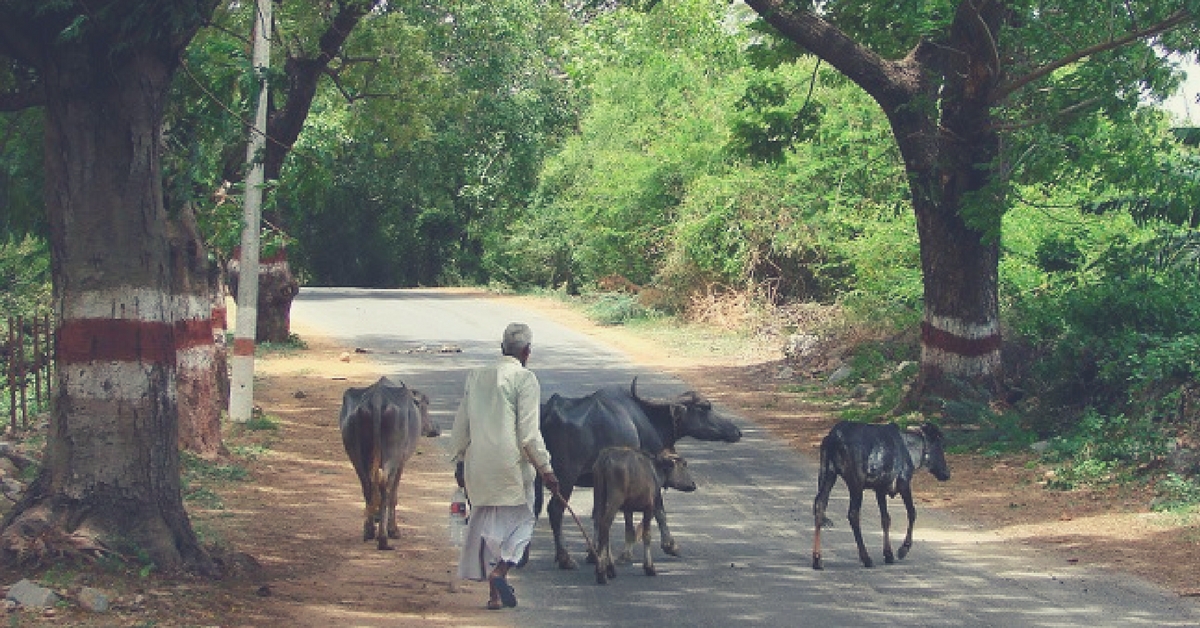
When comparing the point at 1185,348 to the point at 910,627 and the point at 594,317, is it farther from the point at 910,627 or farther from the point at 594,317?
the point at 594,317

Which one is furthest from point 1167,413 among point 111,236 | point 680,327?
point 680,327

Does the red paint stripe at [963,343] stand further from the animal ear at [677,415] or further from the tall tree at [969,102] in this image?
the animal ear at [677,415]

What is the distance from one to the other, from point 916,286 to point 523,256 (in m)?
27.6

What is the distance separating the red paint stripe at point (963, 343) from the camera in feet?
57.6

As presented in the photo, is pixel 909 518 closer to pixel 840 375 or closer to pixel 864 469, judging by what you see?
pixel 864 469

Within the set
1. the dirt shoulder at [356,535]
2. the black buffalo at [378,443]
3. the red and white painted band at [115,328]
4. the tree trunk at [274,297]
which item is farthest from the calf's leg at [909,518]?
the tree trunk at [274,297]

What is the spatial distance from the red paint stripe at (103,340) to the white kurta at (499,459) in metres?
2.04

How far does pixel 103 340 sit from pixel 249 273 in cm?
799

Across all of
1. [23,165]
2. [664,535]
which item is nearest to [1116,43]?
[664,535]

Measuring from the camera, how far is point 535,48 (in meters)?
49.8

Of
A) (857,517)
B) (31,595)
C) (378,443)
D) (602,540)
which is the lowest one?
(31,595)

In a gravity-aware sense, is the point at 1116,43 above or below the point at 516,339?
above

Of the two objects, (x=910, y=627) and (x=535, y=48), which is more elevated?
(x=535, y=48)

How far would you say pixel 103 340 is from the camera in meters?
9.22
